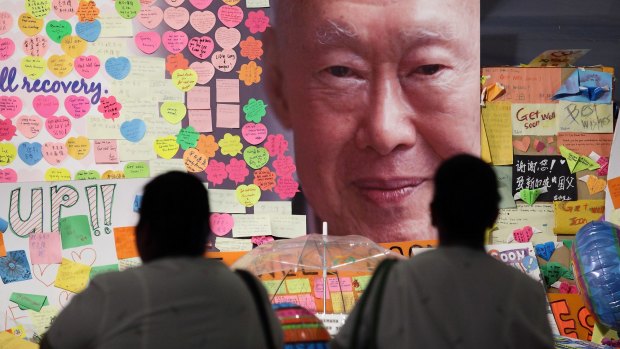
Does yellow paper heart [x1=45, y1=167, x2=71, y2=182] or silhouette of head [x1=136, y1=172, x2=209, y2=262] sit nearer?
silhouette of head [x1=136, y1=172, x2=209, y2=262]

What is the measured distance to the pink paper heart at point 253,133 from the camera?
459 centimetres

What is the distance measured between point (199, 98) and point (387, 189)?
119cm

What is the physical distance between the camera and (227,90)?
459cm

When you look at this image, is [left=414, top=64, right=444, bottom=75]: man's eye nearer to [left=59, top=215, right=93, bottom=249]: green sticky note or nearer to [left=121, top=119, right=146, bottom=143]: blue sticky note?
[left=121, top=119, right=146, bottom=143]: blue sticky note

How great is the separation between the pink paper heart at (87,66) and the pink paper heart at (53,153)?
412 millimetres

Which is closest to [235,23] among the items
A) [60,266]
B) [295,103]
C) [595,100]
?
[295,103]

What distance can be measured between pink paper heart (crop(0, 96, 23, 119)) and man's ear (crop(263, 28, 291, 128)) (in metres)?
1.36

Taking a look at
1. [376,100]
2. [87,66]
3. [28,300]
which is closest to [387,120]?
[376,100]

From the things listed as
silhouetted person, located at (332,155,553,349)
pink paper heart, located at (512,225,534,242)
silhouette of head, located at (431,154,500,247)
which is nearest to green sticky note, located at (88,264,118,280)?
pink paper heart, located at (512,225,534,242)

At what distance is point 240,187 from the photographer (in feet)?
15.0

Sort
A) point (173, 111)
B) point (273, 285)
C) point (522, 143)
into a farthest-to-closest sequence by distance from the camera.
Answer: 1. point (522, 143)
2. point (173, 111)
3. point (273, 285)

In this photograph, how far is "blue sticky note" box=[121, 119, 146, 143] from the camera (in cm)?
450

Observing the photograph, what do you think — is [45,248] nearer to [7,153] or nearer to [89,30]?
[7,153]

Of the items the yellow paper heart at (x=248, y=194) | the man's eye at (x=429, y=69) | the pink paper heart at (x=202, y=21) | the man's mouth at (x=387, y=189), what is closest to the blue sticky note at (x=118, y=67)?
the pink paper heart at (x=202, y=21)
